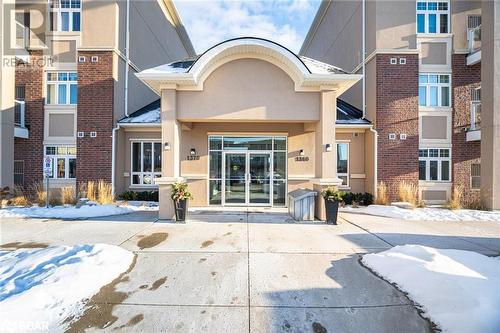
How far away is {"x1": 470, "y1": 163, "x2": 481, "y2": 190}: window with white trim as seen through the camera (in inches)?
497

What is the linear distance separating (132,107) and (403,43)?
48.3 ft

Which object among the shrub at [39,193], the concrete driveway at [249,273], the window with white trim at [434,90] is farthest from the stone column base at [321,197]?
the shrub at [39,193]

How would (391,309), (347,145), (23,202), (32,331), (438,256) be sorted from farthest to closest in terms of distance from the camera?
1. (347,145)
2. (23,202)
3. (438,256)
4. (391,309)
5. (32,331)

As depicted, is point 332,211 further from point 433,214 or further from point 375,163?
point 375,163

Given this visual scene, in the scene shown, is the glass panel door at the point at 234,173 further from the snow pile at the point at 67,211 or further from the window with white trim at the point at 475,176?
the window with white trim at the point at 475,176

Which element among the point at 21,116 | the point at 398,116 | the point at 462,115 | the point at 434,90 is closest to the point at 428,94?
the point at 434,90

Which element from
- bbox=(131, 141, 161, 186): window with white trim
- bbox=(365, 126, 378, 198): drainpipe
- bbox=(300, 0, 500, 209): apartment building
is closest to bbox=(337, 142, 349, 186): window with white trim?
bbox=(365, 126, 378, 198): drainpipe

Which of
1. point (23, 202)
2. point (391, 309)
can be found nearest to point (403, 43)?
point (391, 309)

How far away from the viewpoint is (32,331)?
10.1 feet

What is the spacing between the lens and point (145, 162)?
1316 centimetres

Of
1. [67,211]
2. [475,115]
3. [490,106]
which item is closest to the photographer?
[67,211]

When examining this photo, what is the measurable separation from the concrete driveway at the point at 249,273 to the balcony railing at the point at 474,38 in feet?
30.7

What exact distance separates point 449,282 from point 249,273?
10.2 ft

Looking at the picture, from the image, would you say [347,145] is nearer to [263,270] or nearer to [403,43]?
[403,43]
